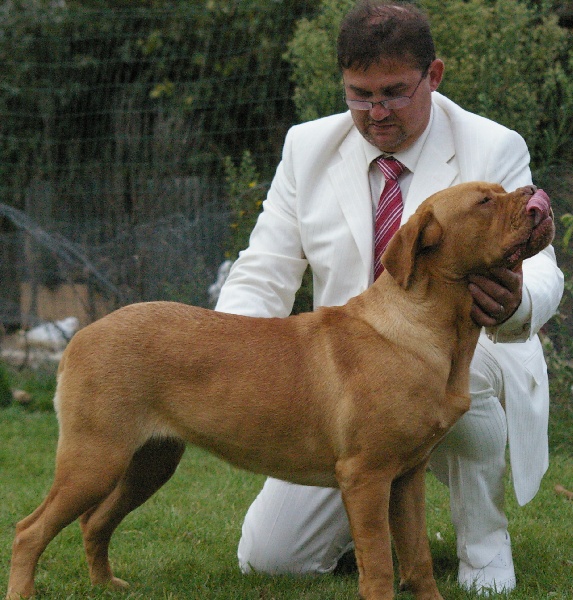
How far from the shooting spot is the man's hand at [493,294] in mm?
3621

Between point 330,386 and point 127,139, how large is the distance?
6573 millimetres

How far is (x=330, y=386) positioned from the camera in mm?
3689

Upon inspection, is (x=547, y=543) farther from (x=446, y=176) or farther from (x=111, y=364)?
(x=111, y=364)

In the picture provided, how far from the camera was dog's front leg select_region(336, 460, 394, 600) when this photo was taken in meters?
3.54

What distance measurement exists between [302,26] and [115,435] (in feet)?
16.7

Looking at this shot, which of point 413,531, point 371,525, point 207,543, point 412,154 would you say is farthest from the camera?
point 207,543

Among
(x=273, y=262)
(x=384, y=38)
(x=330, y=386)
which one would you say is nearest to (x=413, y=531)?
Answer: (x=330, y=386)

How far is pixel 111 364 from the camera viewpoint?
3764 millimetres

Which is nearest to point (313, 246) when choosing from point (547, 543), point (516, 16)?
point (547, 543)

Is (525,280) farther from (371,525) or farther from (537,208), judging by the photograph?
(371,525)

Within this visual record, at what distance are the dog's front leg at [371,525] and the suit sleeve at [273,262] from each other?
3.82 ft

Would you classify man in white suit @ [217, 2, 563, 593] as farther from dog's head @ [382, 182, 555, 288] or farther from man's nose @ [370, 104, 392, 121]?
dog's head @ [382, 182, 555, 288]

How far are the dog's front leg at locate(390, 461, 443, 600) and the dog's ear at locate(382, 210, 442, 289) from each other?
2.65 ft

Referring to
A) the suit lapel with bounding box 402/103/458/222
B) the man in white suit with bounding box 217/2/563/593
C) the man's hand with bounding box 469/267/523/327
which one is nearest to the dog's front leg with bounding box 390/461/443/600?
the man in white suit with bounding box 217/2/563/593
